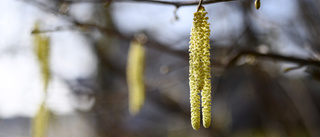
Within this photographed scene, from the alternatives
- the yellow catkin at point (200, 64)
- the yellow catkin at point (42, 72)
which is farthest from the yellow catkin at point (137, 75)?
the yellow catkin at point (200, 64)

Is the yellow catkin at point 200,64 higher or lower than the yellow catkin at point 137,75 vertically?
higher

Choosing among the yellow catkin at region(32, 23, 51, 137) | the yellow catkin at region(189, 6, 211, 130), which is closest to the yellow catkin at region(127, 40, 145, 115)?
the yellow catkin at region(32, 23, 51, 137)

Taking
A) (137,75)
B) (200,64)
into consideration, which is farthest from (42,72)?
(200,64)

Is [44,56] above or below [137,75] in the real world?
above

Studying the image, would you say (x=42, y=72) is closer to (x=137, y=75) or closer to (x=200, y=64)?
(x=137, y=75)

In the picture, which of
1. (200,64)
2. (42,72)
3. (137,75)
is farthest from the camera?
(137,75)

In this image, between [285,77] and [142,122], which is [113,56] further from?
[142,122]

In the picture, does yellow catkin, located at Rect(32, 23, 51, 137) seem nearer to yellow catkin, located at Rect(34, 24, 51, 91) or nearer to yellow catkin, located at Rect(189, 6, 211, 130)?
yellow catkin, located at Rect(34, 24, 51, 91)

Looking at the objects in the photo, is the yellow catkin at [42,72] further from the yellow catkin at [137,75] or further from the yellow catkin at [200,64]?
the yellow catkin at [200,64]
